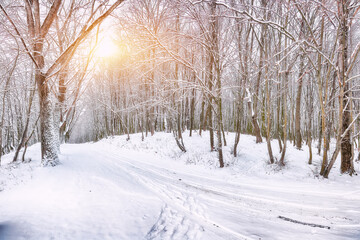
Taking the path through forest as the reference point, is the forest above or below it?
above

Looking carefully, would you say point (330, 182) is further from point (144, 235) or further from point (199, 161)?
point (144, 235)

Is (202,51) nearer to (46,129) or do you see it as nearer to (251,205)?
(251,205)

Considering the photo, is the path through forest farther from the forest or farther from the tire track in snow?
the forest

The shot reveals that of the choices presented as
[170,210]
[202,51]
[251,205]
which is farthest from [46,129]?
[251,205]

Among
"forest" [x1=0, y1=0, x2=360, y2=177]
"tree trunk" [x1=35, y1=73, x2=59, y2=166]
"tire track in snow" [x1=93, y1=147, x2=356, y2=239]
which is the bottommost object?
"tire track in snow" [x1=93, y1=147, x2=356, y2=239]

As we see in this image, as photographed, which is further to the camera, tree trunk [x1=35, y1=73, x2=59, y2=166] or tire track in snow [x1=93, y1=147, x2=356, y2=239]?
tree trunk [x1=35, y1=73, x2=59, y2=166]

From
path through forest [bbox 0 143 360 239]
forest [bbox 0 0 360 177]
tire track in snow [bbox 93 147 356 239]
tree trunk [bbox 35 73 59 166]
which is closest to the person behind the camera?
path through forest [bbox 0 143 360 239]

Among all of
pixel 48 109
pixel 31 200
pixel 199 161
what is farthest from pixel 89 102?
pixel 31 200

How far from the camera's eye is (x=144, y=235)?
211 cm

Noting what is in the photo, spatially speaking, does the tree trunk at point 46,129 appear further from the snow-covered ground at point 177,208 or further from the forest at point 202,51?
the snow-covered ground at point 177,208

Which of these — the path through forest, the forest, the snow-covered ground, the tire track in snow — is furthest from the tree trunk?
the tire track in snow

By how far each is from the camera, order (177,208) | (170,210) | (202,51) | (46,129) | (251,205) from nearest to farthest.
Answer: (170,210)
(177,208)
(251,205)
(46,129)
(202,51)

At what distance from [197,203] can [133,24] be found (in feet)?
16.2

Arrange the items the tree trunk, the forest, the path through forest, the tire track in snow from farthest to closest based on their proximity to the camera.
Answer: the tree trunk, the forest, the tire track in snow, the path through forest
